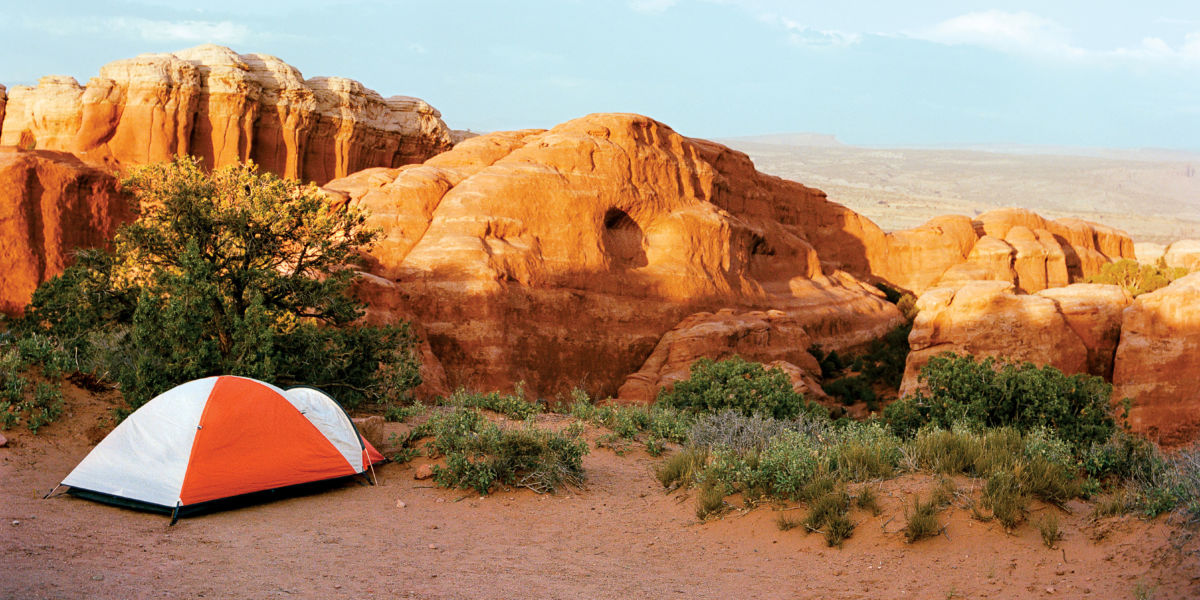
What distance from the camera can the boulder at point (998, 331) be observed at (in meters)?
25.3

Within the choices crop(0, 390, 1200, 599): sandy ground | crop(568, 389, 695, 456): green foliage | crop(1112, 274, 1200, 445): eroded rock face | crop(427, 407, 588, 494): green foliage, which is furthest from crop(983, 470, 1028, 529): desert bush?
crop(1112, 274, 1200, 445): eroded rock face

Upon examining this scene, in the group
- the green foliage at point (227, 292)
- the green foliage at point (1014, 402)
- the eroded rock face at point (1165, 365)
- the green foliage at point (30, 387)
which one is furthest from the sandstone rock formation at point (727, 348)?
the green foliage at point (30, 387)

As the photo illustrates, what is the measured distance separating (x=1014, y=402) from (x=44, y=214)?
2704cm

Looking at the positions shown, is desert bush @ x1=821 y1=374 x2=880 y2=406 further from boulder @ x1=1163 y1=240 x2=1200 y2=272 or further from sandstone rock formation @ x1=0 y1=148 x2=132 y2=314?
boulder @ x1=1163 y1=240 x2=1200 y2=272

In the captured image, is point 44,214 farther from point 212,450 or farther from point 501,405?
point 212,450

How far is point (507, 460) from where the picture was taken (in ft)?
35.4

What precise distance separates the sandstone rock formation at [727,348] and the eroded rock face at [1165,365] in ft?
29.1

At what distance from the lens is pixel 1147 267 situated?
182 ft

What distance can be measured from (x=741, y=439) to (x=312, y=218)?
9439 millimetres

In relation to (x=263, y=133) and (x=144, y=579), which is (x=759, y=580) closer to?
(x=144, y=579)

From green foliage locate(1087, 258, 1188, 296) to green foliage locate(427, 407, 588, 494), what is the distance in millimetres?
51983

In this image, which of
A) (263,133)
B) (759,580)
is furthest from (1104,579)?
(263,133)

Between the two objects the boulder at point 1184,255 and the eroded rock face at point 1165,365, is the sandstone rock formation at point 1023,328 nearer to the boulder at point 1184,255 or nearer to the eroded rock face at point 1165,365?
the eroded rock face at point 1165,365

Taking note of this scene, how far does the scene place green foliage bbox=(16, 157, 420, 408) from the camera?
529 inches
